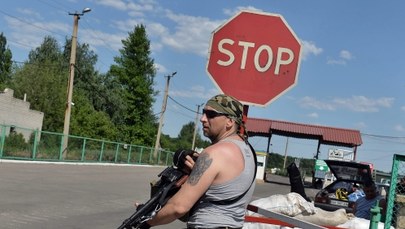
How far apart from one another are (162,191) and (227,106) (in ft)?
2.13

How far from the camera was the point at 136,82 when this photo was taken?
64875 mm

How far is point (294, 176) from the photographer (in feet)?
23.6

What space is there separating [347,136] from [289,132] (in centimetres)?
546

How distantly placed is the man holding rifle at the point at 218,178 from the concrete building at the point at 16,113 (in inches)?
1537

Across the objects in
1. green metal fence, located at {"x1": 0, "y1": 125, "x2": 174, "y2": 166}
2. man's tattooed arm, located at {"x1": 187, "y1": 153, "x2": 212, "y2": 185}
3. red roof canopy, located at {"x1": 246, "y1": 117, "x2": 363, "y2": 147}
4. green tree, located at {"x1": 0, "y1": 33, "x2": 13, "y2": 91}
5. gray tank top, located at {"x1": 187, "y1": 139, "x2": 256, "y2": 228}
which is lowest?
green metal fence, located at {"x1": 0, "y1": 125, "x2": 174, "y2": 166}

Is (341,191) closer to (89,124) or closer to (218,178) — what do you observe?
(218,178)

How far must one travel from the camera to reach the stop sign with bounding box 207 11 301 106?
16.6 ft

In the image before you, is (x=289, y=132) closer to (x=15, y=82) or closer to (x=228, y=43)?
(x=15, y=82)

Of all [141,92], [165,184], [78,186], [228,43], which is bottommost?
[78,186]

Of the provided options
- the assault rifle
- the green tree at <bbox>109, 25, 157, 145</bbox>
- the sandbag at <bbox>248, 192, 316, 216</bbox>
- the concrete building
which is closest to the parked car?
the sandbag at <bbox>248, 192, 316, 216</bbox>

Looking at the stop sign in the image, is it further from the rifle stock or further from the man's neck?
the rifle stock

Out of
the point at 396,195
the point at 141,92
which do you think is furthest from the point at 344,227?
the point at 141,92

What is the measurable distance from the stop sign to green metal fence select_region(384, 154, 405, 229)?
1.21 m

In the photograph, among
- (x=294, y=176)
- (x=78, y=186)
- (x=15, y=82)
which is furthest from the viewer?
(x=15, y=82)
